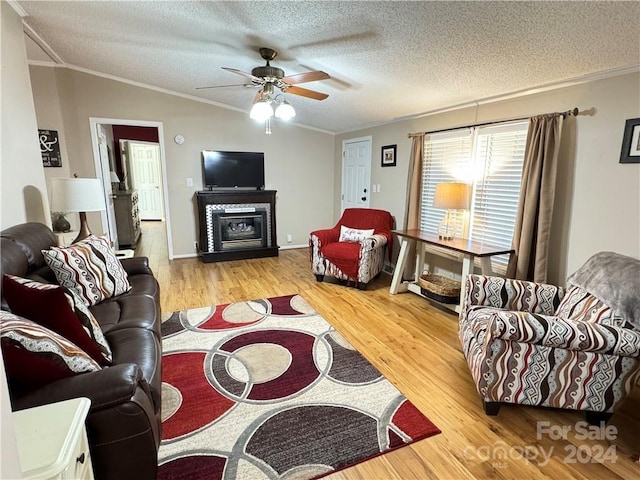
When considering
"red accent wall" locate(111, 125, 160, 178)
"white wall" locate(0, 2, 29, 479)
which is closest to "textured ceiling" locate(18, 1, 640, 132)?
"white wall" locate(0, 2, 29, 479)

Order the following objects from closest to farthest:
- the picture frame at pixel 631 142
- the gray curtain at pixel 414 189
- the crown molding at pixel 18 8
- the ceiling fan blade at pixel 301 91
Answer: the picture frame at pixel 631 142 < the crown molding at pixel 18 8 < the ceiling fan blade at pixel 301 91 < the gray curtain at pixel 414 189

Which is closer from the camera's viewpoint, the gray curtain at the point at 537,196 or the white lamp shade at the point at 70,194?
the gray curtain at the point at 537,196

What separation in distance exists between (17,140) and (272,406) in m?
2.56

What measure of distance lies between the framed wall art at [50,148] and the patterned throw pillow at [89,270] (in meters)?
2.50

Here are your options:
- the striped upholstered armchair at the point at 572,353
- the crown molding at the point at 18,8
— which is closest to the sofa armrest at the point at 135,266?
the crown molding at the point at 18,8

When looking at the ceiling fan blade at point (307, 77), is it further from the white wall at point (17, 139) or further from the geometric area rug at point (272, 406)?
the geometric area rug at point (272, 406)

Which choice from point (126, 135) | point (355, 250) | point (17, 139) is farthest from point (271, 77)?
point (126, 135)

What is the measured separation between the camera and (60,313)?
1.42 meters

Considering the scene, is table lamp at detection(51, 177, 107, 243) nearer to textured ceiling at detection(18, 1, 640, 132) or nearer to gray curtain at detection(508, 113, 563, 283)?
textured ceiling at detection(18, 1, 640, 132)

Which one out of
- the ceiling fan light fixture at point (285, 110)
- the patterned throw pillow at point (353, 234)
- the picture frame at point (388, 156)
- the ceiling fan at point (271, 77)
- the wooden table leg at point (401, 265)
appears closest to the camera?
the ceiling fan at point (271, 77)

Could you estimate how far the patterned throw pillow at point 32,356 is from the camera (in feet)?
3.58

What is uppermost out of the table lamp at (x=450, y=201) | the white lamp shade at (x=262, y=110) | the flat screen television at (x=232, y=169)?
the white lamp shade at (x=262, y=110)

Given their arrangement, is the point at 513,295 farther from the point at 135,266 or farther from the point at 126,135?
the point at 126,135

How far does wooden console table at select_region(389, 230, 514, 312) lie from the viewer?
284 centimetres
